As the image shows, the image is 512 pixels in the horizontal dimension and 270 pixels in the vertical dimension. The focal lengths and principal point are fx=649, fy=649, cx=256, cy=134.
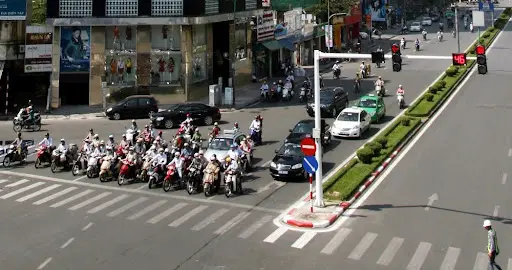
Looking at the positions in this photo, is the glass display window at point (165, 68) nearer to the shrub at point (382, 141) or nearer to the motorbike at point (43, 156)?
the motorbike at point (43, 156)

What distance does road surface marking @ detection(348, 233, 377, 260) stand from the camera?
696 inches

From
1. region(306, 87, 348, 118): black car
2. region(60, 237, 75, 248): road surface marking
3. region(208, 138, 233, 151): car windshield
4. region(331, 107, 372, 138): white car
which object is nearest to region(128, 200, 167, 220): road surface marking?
region(60, 237, 75, 248): road surface marking

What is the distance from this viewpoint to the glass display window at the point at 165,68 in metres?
47.2

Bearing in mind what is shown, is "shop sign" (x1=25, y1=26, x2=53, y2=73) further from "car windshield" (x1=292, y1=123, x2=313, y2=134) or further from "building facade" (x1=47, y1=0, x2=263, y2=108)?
"car windshield" (x1=292, y1=123, x2=313, y2=134)

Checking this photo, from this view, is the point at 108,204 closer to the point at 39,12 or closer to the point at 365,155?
the point at 365,155

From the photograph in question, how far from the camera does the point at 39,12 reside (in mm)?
49312

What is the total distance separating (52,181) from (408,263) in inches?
613

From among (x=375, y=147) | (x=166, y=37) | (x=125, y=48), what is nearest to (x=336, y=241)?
(x=375, y=147)

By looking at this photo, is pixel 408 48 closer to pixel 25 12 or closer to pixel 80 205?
pixel 25 12

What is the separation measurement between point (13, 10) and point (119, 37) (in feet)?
24.0

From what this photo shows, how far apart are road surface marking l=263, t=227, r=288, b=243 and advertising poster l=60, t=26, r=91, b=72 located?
3016 centimetres

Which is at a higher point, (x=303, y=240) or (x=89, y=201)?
(x=89, y=201)

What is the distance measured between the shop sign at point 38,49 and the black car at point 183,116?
11326mm

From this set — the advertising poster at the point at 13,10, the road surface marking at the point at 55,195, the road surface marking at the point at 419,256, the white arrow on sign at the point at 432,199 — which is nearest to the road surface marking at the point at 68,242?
the road surface marking at the point at 55,195
